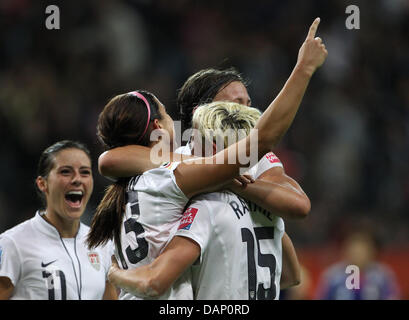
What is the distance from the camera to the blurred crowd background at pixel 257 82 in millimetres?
7949

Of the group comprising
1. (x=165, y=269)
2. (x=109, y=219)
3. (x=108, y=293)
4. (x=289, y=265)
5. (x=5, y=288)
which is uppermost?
(x=109, y=219)

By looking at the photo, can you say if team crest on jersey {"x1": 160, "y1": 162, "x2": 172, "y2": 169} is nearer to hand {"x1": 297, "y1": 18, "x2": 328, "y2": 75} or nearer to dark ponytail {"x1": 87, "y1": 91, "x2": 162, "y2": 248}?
dark ponytail {"x1": 87, "y1": 91, "x2": 162, "y2": 248}

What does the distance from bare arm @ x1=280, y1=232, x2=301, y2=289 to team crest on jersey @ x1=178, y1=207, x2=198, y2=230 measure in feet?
2.01

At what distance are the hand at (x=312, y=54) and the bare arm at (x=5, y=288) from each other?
94.1 inches

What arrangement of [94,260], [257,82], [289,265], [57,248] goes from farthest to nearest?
1. [257,82]
2. [94,260]
3. [57,248]
4. [289,265]

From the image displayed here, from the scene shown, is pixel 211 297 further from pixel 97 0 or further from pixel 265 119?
pixel 97 0

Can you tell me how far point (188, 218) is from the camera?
2.61 m

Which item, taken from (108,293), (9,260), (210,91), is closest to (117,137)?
(210,91)

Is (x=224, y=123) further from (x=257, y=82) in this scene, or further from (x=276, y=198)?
(x=257, y=82)

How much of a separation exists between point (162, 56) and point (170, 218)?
713 cm

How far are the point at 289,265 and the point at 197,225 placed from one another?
29.7 inches

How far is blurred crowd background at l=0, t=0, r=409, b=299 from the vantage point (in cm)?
795

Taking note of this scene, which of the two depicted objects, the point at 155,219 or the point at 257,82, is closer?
the point at 155,219

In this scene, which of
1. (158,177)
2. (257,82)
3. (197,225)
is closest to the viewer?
(197,225)
